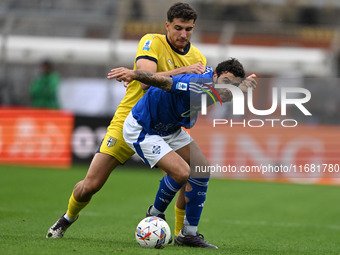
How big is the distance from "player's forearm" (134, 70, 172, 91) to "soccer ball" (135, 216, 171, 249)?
1.22 metres

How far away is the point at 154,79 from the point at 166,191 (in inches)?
45.7

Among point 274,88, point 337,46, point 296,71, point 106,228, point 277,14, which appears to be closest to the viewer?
point 274,88

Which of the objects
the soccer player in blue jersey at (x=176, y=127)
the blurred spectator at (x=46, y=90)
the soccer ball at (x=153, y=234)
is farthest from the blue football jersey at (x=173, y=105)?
the blurred spectator at (x=46, y=90)

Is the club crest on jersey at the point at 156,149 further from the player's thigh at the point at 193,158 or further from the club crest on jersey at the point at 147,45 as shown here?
the club crest on jersey at the point at 147,45

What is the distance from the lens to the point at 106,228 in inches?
317

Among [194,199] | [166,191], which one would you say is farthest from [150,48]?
[194,199]

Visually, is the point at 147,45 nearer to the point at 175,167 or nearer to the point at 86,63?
the point at 175,167

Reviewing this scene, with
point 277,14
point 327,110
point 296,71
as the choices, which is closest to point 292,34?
point 296,71

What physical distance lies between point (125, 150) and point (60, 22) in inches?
412

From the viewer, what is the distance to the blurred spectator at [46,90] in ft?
51.4

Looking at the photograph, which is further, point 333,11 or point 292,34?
point 333,11

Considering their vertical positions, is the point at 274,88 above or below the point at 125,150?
above

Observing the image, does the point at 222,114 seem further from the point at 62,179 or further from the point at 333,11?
the point at 333,11

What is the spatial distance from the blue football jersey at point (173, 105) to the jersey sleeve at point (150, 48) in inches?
12.5
